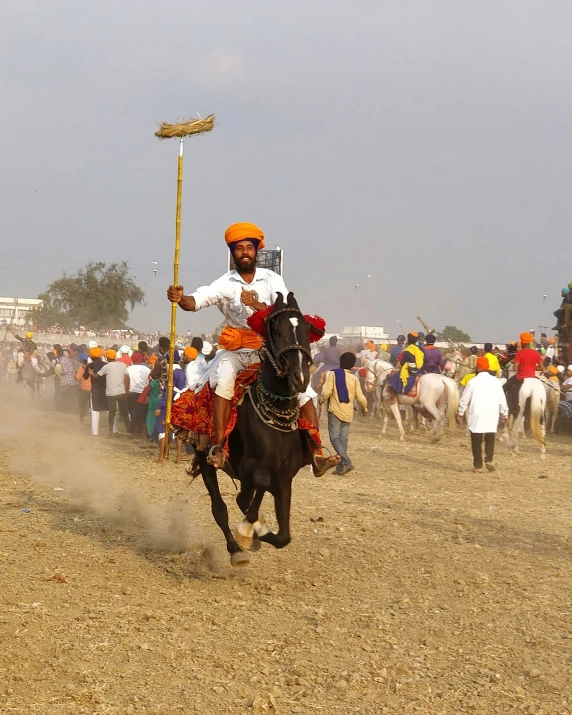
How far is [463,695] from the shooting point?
16.7 feet

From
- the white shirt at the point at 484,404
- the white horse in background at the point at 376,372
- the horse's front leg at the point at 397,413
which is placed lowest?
the horse's front leg at the point at 397,413

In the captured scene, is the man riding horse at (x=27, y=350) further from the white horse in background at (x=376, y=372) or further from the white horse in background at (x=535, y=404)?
the white horse in background at (x=535, y=404)

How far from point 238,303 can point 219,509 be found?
1.86m

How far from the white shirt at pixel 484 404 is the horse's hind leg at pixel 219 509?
834cm

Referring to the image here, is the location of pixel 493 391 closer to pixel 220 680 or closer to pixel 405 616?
pixel 405 616

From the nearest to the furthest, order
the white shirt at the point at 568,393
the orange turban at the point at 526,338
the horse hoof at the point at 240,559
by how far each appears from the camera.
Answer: the horse hoof at the point at 240,559 → the orange turban at the point at 526,338 → the white shirt at the point at 568,393

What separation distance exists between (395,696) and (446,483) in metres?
9.64

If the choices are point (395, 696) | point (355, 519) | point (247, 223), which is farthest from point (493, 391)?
point (395, 696)

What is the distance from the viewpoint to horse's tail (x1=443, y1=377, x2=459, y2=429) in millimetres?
20500

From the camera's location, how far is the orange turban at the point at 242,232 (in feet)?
25.2

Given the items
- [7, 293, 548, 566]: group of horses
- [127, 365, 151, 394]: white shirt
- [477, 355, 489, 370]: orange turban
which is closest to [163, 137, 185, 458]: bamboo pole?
[7, 293, 548, 566]: group of horses

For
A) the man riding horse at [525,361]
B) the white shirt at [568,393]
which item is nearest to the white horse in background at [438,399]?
the man riding horse at [525,361]

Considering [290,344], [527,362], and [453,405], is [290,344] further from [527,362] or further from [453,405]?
[453,405]

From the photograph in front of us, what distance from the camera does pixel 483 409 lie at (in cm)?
1580
